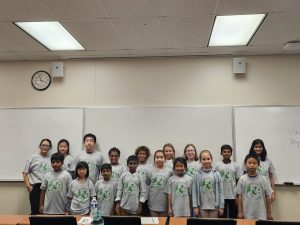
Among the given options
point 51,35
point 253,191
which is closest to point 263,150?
point 253,191

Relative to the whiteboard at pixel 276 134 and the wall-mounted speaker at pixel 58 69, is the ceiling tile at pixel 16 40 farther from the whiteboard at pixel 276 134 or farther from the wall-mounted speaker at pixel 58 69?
the whiteboard at pixel 276 134

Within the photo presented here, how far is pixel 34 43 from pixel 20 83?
1.04 metres

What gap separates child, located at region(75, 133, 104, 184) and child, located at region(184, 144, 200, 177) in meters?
1.21

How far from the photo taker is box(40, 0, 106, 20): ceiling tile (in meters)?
2.69

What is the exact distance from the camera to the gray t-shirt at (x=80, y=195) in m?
3.44

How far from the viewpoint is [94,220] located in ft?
8.00

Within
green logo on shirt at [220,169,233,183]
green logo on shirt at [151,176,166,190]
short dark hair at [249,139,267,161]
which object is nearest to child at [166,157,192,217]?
green logo on shirt at [151,176,166,190]

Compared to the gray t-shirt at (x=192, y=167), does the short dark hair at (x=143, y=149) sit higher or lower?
higher

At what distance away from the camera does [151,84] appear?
14.5 feet

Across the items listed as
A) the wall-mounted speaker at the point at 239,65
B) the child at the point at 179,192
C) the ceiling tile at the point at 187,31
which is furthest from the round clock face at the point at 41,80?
the wall-mounted speaker at the point at 239,65

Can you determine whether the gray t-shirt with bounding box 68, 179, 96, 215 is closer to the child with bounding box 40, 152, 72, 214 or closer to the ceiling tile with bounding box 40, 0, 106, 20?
the child with bounding box 40, 152, 72, 214

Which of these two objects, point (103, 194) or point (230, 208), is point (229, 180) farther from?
point (103, 194)

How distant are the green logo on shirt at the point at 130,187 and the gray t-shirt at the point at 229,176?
1.12 meters

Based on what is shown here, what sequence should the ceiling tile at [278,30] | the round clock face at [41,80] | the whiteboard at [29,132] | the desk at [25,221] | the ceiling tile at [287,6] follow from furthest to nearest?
the round clock face at [41,80] < the whiteboard at [29,132] < the ceiling tile at [278,30] < the ceiling tile at [287,6] < the desk at [25,221]
